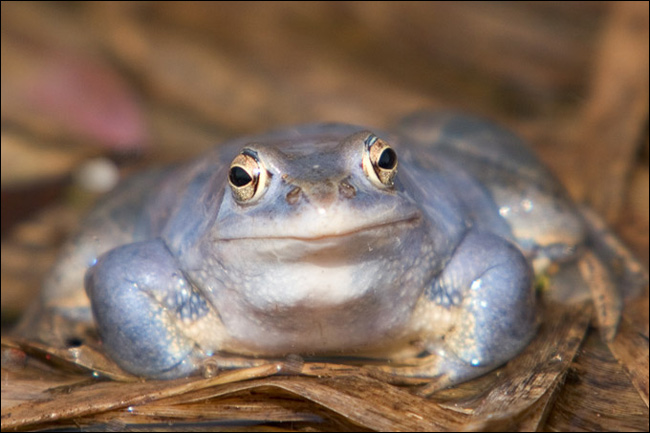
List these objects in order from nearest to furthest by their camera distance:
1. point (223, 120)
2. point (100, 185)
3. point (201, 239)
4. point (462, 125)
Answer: point (201, 239) → point (462, 125) → point (100, 185) → point (223, 120)

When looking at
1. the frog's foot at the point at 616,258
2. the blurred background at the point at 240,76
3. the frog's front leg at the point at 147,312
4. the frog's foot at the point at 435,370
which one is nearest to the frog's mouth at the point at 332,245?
the frog's front leg at the point at 147,312

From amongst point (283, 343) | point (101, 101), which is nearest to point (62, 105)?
point (101, 101)

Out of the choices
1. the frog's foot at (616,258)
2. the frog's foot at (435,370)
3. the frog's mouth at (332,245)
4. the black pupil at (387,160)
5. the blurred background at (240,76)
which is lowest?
the frog's foot at (435,370)

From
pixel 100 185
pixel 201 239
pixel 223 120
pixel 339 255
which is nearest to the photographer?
pixel 339 255

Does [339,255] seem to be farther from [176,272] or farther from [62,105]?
[62,105]

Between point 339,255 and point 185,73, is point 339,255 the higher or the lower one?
the lower one

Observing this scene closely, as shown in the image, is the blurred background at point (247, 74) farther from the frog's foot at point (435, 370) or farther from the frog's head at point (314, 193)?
the frog's head at point (314, 193)

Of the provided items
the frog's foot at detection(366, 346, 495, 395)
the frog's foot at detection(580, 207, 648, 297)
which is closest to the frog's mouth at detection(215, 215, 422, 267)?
the frog's foot at detection(366, 346, 495, 395)

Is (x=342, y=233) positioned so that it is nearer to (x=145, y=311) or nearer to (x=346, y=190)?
(x=346, y=190)
